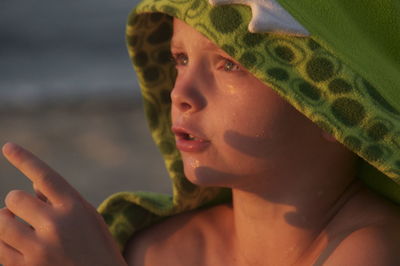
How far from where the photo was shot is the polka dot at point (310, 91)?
1.84 meters

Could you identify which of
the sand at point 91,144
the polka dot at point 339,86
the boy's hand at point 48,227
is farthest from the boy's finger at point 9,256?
the sand at point 91,144

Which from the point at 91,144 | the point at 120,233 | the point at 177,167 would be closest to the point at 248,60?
the point at 177,167

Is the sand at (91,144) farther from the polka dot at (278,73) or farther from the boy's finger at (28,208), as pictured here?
the polka dot at (278,73)

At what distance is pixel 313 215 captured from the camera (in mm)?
2025

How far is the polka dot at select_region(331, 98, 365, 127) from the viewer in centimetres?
181

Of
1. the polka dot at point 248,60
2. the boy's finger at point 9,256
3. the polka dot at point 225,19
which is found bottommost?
the boy's finger at point 9,256

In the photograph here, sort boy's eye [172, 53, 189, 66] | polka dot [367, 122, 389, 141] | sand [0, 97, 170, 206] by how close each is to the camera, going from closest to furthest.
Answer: polka dot [367, 122, 389, 141], boy's eye [172, 53, 189, 66], sand [0, 97, 170, 206]

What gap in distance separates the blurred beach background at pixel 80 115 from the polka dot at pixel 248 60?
7.69ft

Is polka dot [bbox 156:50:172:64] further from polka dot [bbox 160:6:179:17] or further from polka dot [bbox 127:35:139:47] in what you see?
polka dot [bbox 160:6:179:17]

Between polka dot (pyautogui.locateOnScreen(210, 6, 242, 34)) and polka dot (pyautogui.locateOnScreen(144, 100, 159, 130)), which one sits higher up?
polka dot (pyautogui.locateOnScreen(210, 6, 242, 34))

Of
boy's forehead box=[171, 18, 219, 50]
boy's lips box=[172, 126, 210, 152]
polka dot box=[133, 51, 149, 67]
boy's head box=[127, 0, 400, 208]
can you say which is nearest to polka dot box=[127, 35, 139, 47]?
polka dot box=[133, 51, 149, 67]

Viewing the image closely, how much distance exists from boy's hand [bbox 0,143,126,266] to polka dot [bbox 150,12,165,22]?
575 mm

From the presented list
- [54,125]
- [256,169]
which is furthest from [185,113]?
[54,125]

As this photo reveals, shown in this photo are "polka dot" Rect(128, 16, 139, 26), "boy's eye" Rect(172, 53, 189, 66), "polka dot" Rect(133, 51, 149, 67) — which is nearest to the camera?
"boy's eye" Rect(172, 53, 189, 66)
